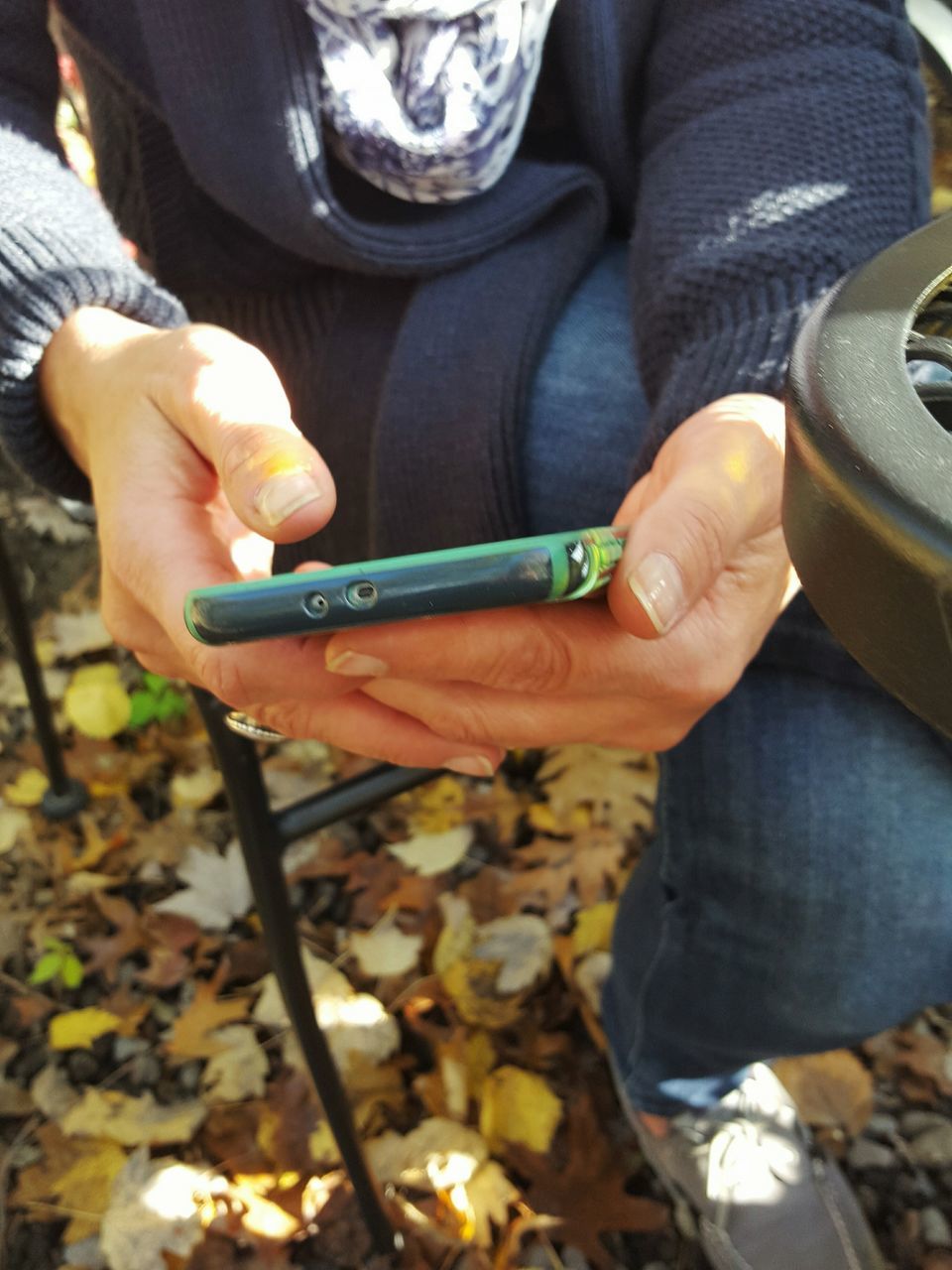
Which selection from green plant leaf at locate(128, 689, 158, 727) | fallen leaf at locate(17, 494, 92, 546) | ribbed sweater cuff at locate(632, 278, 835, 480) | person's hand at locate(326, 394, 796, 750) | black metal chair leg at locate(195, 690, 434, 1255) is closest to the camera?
person's hand at locate(326, 394, 796, 750)

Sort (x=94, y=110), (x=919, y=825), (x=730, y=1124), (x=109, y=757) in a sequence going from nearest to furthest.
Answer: (x=919, y=825) < (x=94, y=110) < (x=730, y=1124) < (x=109, y=757)

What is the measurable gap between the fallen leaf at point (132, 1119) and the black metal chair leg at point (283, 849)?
0.26 metres

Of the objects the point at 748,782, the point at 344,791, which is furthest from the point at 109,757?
the point at 748,782

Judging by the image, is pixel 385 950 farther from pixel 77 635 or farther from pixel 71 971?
pixel 77 635

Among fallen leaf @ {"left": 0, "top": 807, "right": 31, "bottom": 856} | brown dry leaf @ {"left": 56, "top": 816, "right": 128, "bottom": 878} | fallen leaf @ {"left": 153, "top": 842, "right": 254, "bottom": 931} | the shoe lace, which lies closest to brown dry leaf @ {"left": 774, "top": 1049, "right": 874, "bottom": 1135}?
the shoe lace

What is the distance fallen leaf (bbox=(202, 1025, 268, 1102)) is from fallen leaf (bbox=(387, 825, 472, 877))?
307mm

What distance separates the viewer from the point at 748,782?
2.30 ft

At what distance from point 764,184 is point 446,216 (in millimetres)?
257

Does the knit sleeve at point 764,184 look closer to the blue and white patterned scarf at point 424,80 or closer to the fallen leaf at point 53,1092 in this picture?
the blue and white patterned scarf at point 424,80

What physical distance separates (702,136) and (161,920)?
115 centimetres

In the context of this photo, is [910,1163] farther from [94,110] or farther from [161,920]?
[94,110]

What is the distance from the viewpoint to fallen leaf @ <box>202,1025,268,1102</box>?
1167 millimetres

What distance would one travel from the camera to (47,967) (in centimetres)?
129

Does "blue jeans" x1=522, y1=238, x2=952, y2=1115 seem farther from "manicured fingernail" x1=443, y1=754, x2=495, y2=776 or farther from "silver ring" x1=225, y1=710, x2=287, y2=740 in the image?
"silver ring" x1=225, y1=710, x2=287, y2=740
